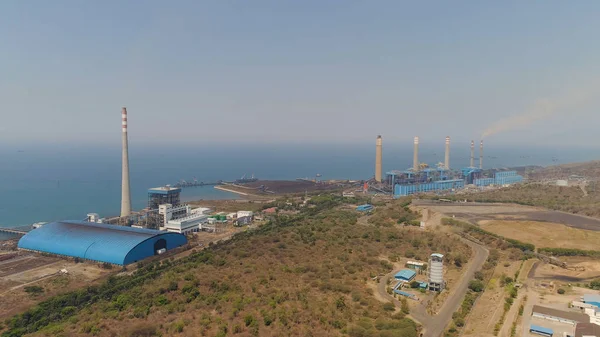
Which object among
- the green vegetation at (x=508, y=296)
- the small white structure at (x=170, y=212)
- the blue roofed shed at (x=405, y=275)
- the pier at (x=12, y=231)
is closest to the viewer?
the green vegetation at (x=508, y=296)

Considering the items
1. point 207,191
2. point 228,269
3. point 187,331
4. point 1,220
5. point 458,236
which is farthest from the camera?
point 207,191

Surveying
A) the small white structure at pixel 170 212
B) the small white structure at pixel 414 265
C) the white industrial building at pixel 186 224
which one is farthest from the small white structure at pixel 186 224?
the small white structure at pixel 414 265

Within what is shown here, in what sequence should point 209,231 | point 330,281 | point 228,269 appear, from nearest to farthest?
point 330,281
point 228,269
point 209,231

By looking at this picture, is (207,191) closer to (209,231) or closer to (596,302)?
(209,231)

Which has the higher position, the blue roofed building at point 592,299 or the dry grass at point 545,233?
the dry grass at point 545,233

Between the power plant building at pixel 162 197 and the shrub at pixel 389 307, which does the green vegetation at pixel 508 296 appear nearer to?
the shrub at pixel 389 307

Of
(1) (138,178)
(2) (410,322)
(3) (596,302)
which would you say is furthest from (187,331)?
(1) (138,178)

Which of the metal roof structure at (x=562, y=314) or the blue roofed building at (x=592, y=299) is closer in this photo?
the metal roof structure at (x=562, y=314)
